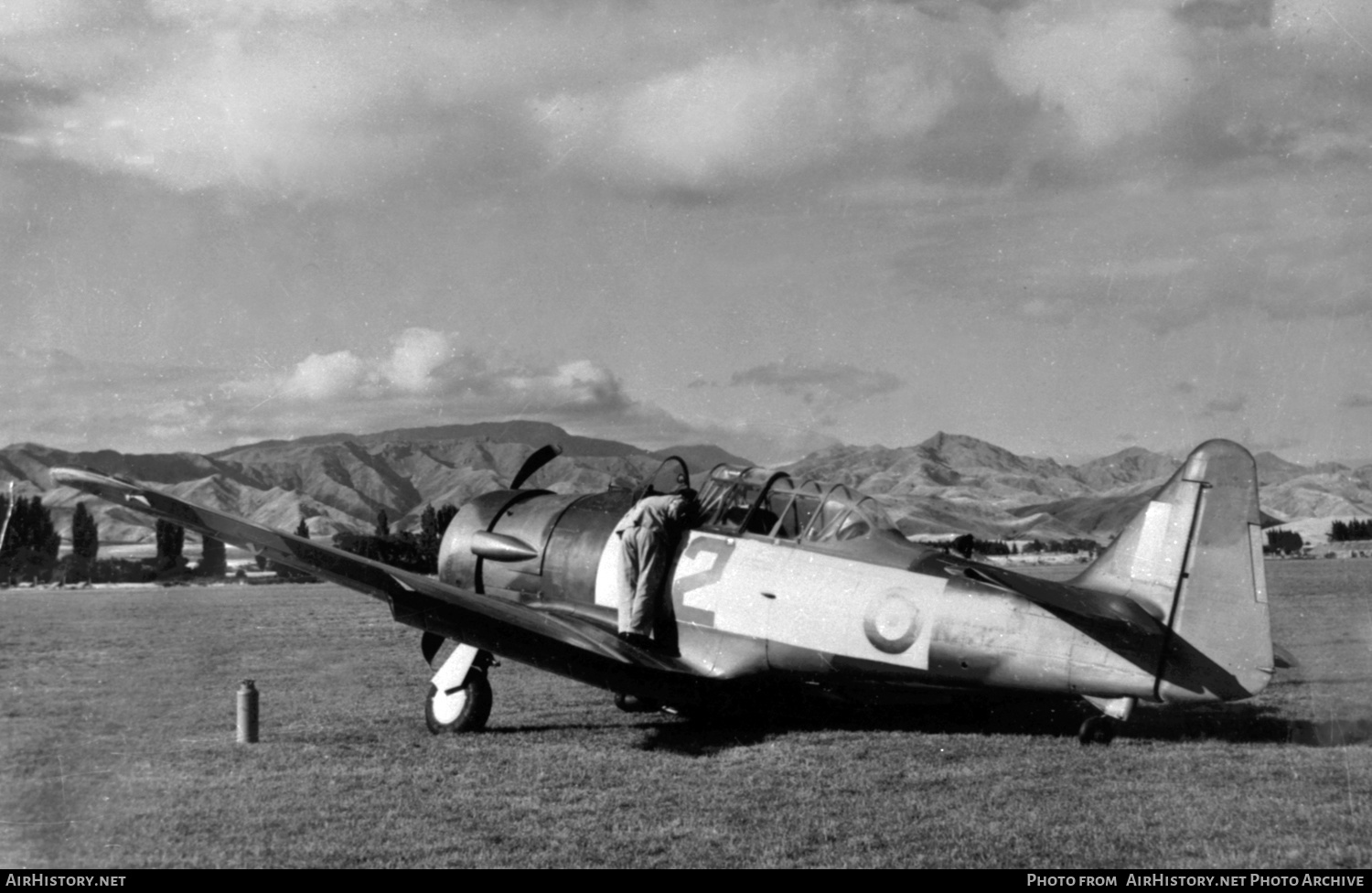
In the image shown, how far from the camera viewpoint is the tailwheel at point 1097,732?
23.3 ft

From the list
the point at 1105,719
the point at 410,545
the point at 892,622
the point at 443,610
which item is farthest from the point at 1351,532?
the point at 443,610

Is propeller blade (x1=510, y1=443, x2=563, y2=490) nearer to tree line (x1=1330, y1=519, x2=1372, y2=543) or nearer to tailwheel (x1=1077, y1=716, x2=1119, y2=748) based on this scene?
tailwheel (x1=1077, y1=716, x2=1119, y2=748)

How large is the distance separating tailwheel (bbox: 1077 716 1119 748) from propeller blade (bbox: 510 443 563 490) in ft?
18.0

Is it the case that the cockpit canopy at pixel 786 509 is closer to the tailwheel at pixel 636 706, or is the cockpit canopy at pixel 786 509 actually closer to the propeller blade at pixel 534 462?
the tailwheel at pixel 636 706

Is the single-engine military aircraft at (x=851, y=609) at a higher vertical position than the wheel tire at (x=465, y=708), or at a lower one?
higher

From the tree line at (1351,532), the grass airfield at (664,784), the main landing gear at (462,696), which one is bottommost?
the tree line at (1351,532)

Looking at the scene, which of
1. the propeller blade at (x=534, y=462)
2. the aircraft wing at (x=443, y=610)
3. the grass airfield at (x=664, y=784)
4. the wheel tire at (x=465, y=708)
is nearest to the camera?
the grass airfield at (x=664, y=784)

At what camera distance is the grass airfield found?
16.1 ft

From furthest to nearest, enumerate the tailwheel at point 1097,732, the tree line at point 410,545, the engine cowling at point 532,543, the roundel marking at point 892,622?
the tree line at point 410,545, the engine cowling at point 532,543, the roundel marking at point 892,622, the tailwheel at point 1097,732

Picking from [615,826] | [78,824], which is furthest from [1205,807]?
[78,824]

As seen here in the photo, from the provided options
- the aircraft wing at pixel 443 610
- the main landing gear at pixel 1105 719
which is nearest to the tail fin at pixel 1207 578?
the main landing gear at pixel 1105 719

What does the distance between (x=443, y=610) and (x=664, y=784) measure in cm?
213

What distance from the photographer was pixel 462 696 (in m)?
8.23

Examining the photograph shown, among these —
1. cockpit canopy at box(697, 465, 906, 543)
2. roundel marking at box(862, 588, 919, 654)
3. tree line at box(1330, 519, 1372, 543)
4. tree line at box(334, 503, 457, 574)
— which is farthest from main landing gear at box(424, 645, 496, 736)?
tree line at box(1330, 519, 1372, 543)
